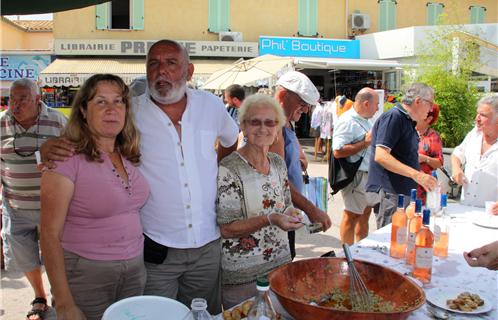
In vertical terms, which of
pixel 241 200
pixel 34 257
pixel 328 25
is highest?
pixel 328 25

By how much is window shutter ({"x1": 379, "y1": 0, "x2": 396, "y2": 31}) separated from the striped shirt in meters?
19.2

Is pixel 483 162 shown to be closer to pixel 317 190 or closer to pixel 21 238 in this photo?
pixel 317 190

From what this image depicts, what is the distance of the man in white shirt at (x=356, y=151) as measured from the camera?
439cm

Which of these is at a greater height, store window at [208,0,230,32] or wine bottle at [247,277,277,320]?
store window at [208,0,230,32]

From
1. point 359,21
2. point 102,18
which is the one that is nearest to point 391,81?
point 359,21

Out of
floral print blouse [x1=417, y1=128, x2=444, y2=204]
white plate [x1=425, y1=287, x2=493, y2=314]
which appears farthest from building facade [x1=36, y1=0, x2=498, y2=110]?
white plate [x1=425, y1=287, x2=493, y2=314]

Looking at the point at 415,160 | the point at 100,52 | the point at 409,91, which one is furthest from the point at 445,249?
the point at 100,52

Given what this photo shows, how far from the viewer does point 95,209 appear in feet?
5.86

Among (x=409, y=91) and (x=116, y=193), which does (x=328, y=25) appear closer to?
(x=409, y=91)

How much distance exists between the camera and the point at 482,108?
3736 millimetres

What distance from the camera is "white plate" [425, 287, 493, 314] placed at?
1.67m

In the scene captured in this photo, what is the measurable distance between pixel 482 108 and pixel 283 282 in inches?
116

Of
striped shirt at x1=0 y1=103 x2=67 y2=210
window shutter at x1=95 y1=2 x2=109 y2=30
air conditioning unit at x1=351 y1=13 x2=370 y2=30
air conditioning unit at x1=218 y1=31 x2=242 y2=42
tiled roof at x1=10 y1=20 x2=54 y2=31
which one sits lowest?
striped shirt at x1=0 y1=103 x2=67 y2=210

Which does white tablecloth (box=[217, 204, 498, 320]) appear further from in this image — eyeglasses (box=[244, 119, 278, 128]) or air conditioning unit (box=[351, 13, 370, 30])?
air conditioning unit (box=[351, 13, 370, 30])
